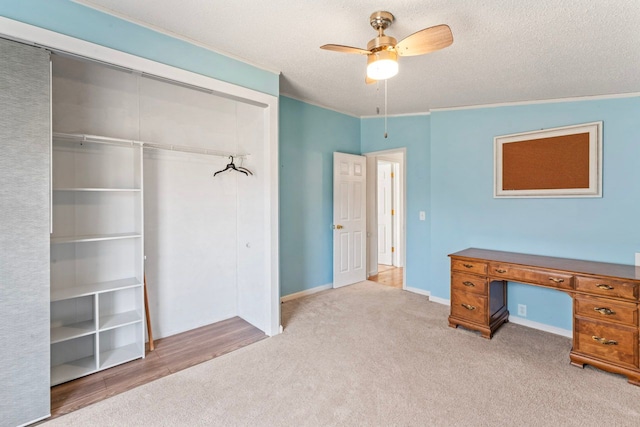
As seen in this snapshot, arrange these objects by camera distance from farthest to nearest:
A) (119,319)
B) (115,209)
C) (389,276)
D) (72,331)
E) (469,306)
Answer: (389,276) → (469,306) → (115,209) → (119,319) → (72,331)

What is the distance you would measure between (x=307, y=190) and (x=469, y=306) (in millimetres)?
2417

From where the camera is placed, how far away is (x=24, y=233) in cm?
176

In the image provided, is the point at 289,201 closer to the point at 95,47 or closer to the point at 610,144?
the point at 95,47

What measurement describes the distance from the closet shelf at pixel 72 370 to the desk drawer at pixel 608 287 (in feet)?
13.0

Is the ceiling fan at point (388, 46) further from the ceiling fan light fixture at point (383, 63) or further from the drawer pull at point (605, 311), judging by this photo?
the drawer pull at point (605, 311)

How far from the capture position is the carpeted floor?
73.8 inches

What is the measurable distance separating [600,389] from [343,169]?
11.4 ft

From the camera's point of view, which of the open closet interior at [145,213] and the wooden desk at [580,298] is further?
the open closet interior at [145,213]

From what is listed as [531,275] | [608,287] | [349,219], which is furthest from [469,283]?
[349,219]

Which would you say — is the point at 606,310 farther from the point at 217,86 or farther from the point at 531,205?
the point at 217,86

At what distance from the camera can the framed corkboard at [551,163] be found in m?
2.89

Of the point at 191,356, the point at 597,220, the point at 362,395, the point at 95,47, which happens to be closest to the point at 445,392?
the point at 362,395

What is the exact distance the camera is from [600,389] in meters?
2.16

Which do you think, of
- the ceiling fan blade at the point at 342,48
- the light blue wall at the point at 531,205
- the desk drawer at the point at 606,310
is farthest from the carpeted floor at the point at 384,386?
the ceiling fan blade at the point at 342,48
